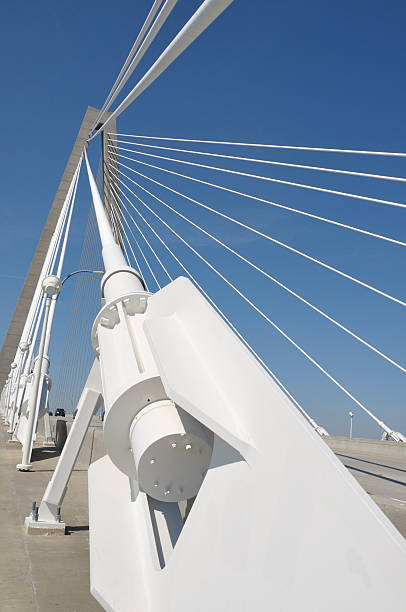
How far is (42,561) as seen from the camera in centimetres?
471

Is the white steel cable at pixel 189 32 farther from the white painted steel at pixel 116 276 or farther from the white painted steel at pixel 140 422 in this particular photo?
the white painted steel at pixel 140 422

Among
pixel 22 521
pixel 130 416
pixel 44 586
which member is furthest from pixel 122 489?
pixel 22 521

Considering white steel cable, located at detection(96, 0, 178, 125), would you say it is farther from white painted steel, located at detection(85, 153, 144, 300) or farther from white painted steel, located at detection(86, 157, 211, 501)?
white painted steel, located at detection(86, 157, 211, 501)

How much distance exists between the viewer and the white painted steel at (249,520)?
147 centimetres

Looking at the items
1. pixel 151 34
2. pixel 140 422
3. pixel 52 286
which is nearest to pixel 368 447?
pixel 52 286

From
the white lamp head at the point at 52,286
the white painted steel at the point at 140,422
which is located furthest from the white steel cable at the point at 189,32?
the white lamp head at the point at 52,286

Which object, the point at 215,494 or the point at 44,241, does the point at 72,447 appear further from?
the point at 44,241

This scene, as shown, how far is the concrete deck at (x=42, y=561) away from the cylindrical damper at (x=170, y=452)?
1454 millimetres

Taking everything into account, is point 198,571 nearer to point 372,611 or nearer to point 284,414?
point 284,414

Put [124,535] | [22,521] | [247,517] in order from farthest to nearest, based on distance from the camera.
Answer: [22,521], [124,535], [247,517]

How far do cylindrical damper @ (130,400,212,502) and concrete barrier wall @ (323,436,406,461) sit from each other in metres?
11.7

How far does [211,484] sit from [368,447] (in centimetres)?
1400

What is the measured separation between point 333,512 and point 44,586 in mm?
3257

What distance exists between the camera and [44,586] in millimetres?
4039
